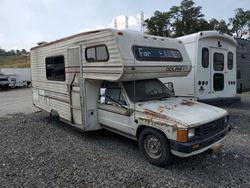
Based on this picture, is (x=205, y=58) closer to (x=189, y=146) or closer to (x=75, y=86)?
(x=75, y=86)

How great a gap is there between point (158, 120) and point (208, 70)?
14.1 ft

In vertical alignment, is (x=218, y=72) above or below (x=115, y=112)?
above

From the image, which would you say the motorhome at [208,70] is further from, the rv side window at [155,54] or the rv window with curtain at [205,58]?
the rv side window at [155,54]

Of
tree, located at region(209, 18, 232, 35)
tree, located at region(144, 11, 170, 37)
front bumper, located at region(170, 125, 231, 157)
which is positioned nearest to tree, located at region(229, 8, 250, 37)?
tree, located at region(209, 18, 232, 35)

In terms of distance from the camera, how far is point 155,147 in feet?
14.2

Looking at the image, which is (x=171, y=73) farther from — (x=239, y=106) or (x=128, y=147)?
(x=239, y=106)

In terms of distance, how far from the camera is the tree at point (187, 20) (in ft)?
113

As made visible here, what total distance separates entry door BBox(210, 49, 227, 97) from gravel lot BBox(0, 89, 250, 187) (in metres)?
1.84

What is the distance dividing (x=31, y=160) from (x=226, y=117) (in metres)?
4.16

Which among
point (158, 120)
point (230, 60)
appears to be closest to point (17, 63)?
point (230, 60)

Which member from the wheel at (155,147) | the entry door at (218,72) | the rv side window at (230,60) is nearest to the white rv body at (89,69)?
the wheel at (155,147)

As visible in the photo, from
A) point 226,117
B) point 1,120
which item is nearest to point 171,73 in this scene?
point 226,117

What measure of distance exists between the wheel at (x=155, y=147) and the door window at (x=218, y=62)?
185 inches

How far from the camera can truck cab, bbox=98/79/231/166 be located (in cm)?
387
